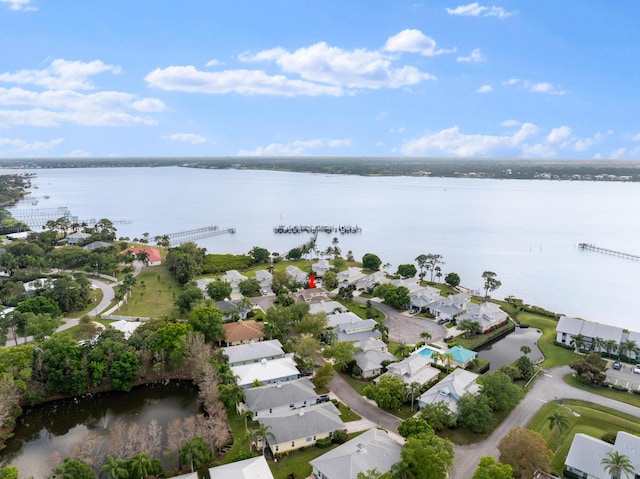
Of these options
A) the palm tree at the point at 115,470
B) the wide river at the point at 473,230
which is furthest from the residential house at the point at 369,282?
the palm tree at the point at 115,470

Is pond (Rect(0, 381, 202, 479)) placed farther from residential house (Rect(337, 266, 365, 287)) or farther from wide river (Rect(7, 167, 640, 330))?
wide river (Rect(7, 167, 640, 330))

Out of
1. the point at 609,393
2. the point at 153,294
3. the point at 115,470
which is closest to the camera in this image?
the point at 115,470

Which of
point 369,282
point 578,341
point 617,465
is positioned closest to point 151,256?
point 369,282

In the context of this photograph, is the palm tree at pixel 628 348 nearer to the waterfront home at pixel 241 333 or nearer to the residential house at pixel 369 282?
the residential house at pixel 369 282

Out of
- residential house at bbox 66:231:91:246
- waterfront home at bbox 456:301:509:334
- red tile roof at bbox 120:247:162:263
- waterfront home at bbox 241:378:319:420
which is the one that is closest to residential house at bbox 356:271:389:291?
waterfront home at bbox 456:301:509:334

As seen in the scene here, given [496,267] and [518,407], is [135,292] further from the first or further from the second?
[496,267]

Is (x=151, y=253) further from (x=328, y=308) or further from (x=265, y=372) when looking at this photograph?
(x=265, y=372)

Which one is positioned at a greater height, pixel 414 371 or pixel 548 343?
pixel 414 371
